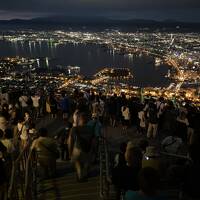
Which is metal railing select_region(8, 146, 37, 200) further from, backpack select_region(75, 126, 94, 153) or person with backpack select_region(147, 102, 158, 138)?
person with backpack select_region(147, 102, 158, 138)

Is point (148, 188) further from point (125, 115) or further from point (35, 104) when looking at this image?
point (35, 104)

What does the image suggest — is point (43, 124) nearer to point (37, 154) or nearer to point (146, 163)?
point (37, 154)

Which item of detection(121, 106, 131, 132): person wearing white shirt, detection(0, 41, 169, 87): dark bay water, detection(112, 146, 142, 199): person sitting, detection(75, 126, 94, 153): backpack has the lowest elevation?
detection(0, 41, 169, 87): dark bay water

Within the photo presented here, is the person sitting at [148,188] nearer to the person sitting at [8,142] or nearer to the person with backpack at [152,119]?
the person sitting at [8,142]

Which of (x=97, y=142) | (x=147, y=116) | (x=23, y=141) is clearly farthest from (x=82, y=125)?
(x=147, y=116)

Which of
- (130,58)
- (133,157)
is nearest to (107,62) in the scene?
(130,58)

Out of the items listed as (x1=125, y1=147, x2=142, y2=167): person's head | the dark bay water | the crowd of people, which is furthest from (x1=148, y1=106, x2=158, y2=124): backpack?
the dark bay water
